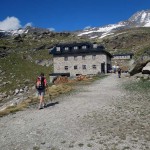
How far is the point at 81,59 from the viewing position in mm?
84375

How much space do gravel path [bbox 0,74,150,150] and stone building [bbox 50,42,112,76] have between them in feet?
199

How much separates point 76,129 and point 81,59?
6879 cm

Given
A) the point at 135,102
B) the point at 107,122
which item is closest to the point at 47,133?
the point at 107,122

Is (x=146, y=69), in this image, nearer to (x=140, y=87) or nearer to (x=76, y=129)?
(x=140, y=87)

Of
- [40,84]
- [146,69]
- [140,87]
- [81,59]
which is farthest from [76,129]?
[81,59]

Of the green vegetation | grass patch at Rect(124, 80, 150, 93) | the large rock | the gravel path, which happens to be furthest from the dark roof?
the gravel path

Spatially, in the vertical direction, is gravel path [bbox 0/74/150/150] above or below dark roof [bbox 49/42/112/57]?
below

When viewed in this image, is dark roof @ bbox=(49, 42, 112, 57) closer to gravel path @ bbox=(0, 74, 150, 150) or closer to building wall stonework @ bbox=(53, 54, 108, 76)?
building wall stonework @ bbox=(53, 54, 108, 76)

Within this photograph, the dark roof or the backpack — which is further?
the dark roof

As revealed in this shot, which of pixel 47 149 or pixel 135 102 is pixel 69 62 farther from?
pixel 47 149

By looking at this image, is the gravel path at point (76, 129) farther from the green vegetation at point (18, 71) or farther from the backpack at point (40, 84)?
the green vegetation at point (18, 71)

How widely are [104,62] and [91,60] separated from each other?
3.76 metres

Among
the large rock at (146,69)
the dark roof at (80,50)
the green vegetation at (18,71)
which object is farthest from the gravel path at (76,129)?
the dark roof at (80,50)

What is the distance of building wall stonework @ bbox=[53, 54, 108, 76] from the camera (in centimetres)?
8306
